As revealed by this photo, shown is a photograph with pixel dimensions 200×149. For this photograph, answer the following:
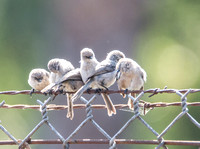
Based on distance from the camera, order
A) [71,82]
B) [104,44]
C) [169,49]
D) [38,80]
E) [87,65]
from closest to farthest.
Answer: [71,82], [87,65], [38,80], [104,44], [169,49]

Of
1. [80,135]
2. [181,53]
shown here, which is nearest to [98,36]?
[80,135]

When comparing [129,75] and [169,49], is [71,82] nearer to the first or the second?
[129,75]

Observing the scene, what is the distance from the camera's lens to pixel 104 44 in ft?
37.4

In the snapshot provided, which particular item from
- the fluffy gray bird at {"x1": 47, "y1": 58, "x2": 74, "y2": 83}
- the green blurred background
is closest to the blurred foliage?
the green blurred background

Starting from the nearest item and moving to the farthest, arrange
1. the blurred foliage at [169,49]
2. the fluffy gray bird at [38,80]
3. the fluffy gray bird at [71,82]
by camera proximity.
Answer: the fluffy gray bird at [71,82], the fluffy gray bird at [38,80], the blurred foliage at [169,49]

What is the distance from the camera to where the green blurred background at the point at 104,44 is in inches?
459

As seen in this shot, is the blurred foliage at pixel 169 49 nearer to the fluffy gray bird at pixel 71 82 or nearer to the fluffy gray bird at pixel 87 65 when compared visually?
the fluffy gray bird at pixel 87 65

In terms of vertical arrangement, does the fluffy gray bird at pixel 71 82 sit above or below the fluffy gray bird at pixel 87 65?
below

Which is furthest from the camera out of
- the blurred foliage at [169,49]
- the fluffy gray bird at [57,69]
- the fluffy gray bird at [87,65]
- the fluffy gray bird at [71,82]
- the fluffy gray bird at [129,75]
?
the blurred foliage at [169,49]

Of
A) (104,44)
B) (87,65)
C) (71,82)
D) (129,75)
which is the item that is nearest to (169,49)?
(104,44)

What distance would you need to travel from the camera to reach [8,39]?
15.6 metres

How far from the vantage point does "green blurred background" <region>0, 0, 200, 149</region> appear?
1166cm

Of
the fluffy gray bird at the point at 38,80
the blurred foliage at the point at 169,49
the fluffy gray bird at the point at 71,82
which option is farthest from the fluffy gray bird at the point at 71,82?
the blurred foliage at the point at 169,49

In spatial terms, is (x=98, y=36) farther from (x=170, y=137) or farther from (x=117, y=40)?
(x=170, y=137)
